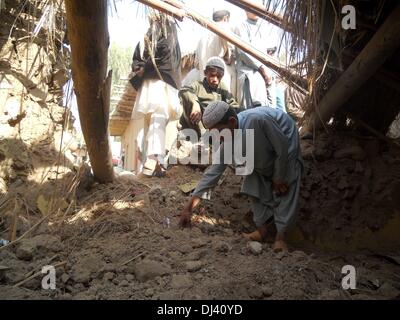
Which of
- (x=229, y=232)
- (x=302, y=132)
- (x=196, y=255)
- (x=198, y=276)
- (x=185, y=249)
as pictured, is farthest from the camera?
(x=302, y=132)

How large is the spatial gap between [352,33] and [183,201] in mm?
2087

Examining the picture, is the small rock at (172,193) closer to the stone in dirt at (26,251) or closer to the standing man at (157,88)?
the standing man at (157,88)

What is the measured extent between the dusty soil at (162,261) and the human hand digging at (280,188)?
1.60ft

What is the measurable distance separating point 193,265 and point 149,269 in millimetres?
286

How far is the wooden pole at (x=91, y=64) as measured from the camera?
1993mm

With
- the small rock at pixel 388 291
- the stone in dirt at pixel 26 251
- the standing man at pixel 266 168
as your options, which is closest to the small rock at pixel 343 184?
the standing man at pixel 266 168

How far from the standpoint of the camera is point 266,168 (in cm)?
325

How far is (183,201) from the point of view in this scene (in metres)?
3.76

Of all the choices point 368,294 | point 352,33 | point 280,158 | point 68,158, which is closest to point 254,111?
point 280,158

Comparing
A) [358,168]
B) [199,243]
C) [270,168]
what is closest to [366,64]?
[270,168]

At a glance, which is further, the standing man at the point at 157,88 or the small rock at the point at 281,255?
the standing man at the point at 157,88

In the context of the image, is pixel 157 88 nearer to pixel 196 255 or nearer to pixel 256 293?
pixel 196 255

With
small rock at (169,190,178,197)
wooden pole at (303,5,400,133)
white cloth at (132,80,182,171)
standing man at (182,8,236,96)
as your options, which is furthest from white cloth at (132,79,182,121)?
wooden pole at (303,5,400,133)
